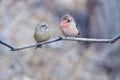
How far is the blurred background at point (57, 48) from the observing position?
498cm

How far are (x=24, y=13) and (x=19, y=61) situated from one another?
0.82 m

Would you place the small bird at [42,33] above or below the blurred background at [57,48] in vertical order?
above

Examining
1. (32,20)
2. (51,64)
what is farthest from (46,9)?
(51,64)

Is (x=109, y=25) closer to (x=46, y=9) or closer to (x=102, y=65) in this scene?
(x=102, y=65)

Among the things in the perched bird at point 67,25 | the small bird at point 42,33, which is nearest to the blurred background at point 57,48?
the perched bird at point 67,25

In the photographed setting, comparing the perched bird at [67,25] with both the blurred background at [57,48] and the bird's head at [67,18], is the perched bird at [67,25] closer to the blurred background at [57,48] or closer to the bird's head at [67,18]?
the bird's head at [67,18]

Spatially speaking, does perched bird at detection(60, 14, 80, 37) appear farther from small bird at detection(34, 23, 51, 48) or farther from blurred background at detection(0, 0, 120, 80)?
blurred background at detection(0, 0, 120, 80)

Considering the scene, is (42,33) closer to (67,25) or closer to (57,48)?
(67,25)

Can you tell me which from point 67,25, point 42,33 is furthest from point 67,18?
point 42,33

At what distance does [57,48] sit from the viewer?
5406 millimetres

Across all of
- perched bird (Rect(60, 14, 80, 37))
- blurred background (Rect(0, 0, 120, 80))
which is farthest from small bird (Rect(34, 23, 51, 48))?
blurred background (Rect(0, 0, 120, 80))

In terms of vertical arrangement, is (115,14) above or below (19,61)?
above

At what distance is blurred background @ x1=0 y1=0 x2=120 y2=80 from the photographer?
4.98 meters

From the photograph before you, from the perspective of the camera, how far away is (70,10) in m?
5.75
